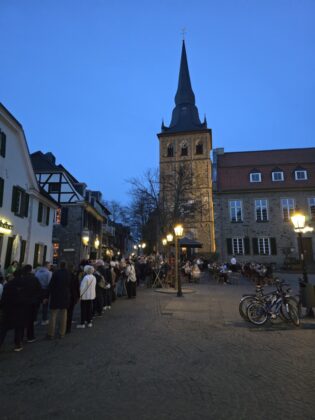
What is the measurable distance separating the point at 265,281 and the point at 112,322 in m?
13.8

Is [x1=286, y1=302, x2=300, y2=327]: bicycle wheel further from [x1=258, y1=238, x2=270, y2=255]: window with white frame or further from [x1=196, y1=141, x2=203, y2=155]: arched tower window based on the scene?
[x1=196, y1=141, x2=203, y2=155]: arched tower window

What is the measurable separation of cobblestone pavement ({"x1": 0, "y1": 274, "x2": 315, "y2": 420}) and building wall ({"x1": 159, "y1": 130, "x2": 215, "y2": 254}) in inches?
1515

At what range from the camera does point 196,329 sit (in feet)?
27.0

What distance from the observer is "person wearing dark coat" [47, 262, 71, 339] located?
7391 mm

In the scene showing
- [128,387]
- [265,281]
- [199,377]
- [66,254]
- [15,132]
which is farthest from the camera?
[66,254]

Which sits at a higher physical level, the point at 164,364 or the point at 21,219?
the point at 21,219

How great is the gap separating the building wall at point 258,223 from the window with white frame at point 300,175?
81.3 inches

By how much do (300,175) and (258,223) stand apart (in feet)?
Result: 28.4

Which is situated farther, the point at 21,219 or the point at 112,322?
the point at 21,219

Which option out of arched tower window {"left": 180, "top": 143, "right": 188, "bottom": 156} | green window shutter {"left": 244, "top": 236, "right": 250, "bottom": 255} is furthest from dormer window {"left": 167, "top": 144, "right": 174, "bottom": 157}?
green window shutter {"left": 244, "top": 236, "right": 250, "bottom": 255}

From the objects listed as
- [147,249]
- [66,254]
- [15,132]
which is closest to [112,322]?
[15,132]

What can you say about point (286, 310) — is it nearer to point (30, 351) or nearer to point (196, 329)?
point (196, 329)

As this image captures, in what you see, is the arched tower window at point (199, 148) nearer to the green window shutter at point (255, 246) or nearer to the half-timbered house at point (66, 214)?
the green window shutter at point (255, 246)

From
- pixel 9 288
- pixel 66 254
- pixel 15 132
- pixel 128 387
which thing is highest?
pixel 15 132
